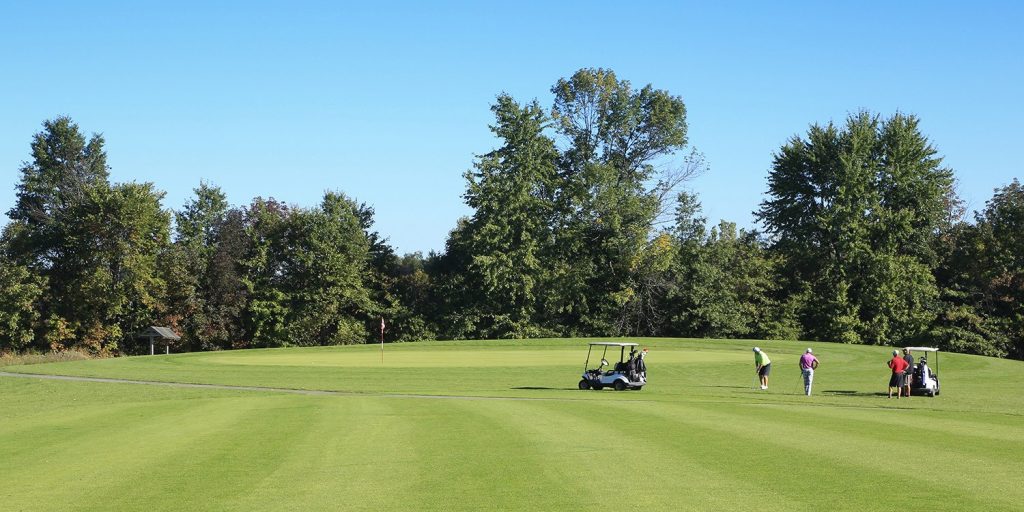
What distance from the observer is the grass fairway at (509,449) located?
1117cm

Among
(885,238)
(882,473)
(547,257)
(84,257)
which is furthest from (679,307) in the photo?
(882,473)

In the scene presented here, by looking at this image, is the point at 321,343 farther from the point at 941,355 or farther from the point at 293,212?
the point at 941,355

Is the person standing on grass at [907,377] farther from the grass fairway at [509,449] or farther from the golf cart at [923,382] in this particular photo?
the grass fairway at [509,449]

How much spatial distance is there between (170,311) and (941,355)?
185 ft

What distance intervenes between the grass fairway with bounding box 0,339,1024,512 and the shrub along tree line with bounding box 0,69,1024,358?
3463 cm

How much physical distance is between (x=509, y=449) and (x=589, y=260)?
186 ft

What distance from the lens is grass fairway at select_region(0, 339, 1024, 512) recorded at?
36.7 ft

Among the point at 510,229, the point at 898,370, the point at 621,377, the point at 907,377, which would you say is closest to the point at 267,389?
the point at 621,377

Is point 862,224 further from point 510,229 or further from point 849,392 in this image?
point 849,392

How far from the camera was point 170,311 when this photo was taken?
73.5 metres

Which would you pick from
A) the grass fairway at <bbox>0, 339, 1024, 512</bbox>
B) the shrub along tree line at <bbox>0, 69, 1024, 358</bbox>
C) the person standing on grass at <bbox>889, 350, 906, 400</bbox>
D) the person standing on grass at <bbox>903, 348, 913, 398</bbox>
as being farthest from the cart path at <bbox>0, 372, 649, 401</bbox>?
the shrub along tree line at <bbox>0, 69, 1024, 358</bbox>

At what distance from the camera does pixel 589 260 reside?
234 ft

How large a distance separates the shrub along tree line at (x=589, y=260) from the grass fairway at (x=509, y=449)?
114ft

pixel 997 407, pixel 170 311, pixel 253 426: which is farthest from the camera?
pixel 170 311
